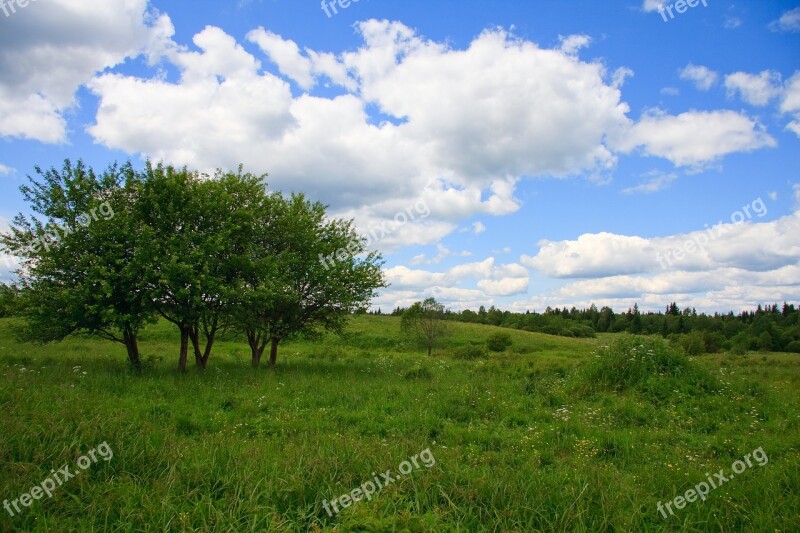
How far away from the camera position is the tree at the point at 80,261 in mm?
14758

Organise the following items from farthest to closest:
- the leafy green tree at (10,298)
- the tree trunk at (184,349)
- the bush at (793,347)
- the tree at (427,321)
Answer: the bush at (793,347), the tree at (427,321), the tree trunk at (184,349), the leafy green tree at (10,298)

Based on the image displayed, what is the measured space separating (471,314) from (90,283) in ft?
291

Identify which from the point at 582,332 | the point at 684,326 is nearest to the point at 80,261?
the point at 582,332

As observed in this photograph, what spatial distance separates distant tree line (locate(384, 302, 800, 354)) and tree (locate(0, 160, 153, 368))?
27193mm

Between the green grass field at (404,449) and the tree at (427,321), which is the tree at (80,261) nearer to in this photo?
the green grass field at (404,449)

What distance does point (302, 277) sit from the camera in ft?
66.2

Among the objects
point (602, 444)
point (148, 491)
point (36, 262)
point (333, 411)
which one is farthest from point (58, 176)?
point (602, 444)

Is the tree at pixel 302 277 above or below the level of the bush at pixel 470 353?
above

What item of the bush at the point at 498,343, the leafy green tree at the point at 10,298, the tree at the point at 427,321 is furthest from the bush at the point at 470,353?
the leafy green tree at the point at 10,298

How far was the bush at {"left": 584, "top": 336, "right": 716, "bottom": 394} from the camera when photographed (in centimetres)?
1443

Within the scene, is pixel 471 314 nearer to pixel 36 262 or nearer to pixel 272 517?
pixel 36 262

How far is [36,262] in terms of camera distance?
15.6m

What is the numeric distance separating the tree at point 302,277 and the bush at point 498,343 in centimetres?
2378

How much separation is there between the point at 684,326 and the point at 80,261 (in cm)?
10993
